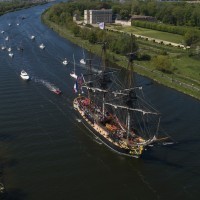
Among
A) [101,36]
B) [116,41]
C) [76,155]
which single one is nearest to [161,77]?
[116,41]

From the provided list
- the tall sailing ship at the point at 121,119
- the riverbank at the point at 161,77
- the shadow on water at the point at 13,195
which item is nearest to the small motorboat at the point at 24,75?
the tall sailing ship at the point at 121,119

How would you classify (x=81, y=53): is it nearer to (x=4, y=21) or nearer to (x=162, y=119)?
(x=162, y=119)

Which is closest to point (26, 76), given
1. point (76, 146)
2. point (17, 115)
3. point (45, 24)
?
point (17, 115)

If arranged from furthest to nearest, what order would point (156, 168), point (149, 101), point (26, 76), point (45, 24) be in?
point (45, 24), point (26, 76), point (149, 101), point (156, 168)

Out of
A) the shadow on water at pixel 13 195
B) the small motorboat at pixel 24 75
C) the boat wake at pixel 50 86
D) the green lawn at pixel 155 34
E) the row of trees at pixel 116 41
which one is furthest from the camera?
the green lawn at pixel 155 34

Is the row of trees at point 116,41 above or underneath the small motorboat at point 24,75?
above

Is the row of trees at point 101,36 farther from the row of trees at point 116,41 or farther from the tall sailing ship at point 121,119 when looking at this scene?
the tall sailing ship at point 121,119

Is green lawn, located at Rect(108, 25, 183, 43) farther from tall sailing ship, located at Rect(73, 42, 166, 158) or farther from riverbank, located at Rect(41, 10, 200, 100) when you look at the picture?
tall sailing ship, located at Rect(73, 42, 166, 158)
